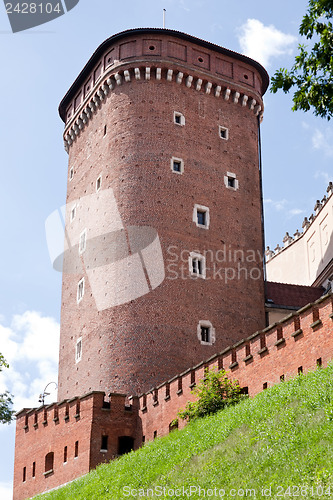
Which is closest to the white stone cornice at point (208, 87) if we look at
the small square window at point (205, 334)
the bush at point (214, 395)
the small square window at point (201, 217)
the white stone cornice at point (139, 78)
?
the white stone cornice at point (139, 78)

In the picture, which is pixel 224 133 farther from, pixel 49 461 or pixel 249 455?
pixel 249 455

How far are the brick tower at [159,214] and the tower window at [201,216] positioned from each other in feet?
0.30

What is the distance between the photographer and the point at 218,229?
3631cm

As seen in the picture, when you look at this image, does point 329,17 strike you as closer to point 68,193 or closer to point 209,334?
point 209,334

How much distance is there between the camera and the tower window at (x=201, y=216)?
36.0 metres

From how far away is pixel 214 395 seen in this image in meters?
25.3

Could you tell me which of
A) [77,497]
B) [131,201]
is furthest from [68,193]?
[77,497]

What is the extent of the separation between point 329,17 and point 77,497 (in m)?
14.2

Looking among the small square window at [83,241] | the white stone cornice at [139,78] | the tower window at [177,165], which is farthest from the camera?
the white stone cornice at [139,78]

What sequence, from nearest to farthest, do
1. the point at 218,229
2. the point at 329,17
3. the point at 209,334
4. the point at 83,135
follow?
the point at 329,17 < the point at 209,334 < the point at 218,229 < the point at 83,135

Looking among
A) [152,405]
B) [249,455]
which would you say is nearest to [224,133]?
[152,405]

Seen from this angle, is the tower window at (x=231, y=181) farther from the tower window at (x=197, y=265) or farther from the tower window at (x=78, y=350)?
the tower window at (x=78, y=350)

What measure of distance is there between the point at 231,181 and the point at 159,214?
14.4 ft

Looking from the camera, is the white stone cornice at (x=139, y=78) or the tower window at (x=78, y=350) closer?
the tower window at (x=78, y=350)
